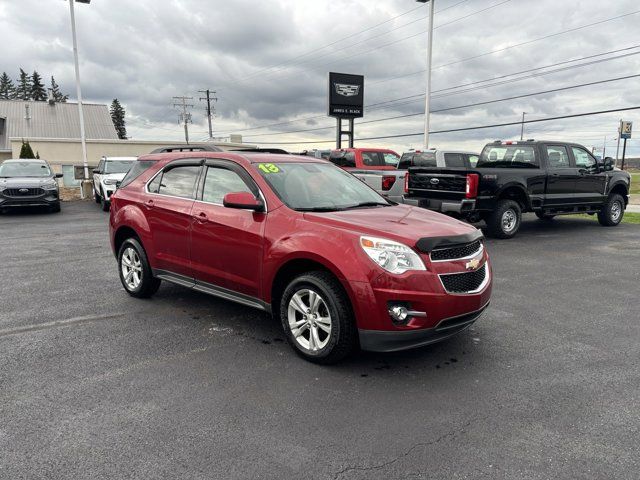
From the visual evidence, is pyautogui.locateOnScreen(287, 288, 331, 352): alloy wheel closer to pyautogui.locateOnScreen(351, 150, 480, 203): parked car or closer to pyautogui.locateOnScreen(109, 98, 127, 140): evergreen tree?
pyautogui.locateOnScreen(351, 150, 480, 203): parked car

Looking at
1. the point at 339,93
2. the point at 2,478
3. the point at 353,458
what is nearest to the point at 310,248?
the point at 353,458

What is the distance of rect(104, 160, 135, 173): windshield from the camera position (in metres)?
17.1

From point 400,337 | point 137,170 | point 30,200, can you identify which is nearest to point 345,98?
point 30,200

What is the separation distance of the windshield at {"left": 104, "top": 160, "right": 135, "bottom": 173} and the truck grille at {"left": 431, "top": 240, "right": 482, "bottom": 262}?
15.4m

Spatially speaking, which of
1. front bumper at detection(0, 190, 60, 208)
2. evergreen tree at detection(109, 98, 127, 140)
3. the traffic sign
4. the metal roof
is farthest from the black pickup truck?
evergreen tree at detection(109, 98, 127, 140)

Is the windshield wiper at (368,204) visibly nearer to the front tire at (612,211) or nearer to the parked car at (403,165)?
the parked car at (403,165)

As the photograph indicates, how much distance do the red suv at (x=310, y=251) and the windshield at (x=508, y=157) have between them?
275 inches

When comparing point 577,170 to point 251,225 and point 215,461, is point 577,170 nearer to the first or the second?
point 251,225

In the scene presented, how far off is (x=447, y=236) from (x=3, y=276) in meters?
6.47

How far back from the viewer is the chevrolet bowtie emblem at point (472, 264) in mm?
3901

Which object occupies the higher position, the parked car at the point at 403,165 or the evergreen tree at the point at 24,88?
the evergreen tree at the point at 24,88

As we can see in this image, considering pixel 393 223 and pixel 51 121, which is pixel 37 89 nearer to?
pixel 51 121

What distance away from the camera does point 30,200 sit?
15070mm

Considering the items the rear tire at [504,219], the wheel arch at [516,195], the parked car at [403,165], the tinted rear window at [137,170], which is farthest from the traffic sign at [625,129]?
the tinted rear window at [137,170]
